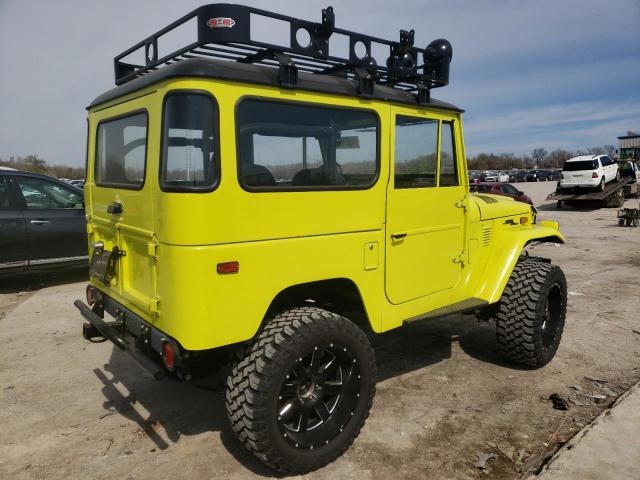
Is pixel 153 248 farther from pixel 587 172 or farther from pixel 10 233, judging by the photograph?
pixel 587 172

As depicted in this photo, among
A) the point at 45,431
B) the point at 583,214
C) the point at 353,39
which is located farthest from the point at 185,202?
the point at 583,214

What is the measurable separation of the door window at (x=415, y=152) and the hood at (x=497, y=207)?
789 mm

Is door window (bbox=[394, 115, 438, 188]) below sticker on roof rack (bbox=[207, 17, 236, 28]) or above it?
below

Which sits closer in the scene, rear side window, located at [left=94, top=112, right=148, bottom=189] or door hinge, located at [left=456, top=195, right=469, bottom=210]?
rear side window, located at [left=94, top=112, right=148, bottom=189]

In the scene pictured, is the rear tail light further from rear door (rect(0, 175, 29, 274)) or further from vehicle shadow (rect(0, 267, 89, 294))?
vehicle shadow (rect(0, 267, 89, 294))

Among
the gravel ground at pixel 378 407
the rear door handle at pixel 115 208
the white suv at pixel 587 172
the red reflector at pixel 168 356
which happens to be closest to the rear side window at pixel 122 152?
the rear door handle at pixel 115 208

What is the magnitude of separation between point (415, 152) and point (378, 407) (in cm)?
194

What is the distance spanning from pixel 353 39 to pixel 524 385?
3.05m

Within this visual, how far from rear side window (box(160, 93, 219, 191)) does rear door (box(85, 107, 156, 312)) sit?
0.30 meters

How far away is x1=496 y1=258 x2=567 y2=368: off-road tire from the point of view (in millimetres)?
3984

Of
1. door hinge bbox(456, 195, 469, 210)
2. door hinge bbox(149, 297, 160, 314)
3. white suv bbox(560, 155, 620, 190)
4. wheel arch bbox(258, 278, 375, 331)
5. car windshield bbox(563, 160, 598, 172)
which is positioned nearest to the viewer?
door hinge bbox(149, 297, 160, 314)

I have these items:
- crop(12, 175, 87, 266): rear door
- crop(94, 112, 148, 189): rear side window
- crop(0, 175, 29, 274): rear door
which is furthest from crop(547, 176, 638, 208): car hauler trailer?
crop(94, 112, 148, 189): rear side window

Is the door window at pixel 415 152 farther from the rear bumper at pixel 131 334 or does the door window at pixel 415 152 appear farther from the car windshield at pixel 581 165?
the car windshield at pixel 581 165

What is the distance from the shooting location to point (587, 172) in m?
20.1
